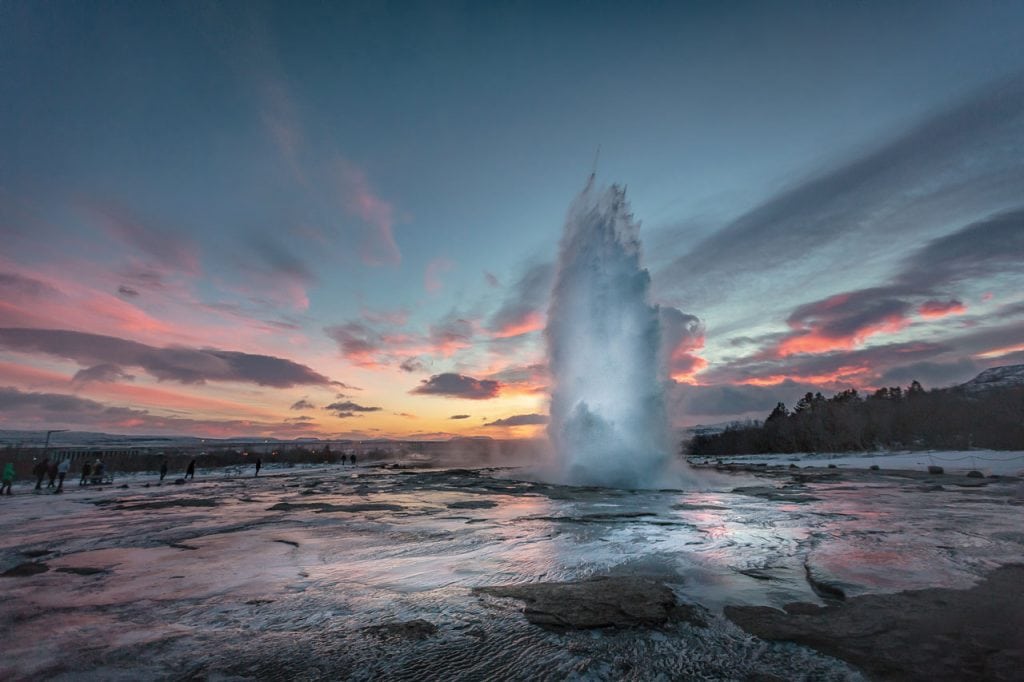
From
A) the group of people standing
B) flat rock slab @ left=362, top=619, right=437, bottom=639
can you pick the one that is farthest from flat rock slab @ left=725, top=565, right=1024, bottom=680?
the group of people standing

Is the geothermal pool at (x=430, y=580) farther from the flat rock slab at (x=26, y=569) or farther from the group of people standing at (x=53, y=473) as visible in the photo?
the group of people standing at (x=53, y=473)

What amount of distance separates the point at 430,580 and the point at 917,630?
5849 mm

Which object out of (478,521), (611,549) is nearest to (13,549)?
(478,521)

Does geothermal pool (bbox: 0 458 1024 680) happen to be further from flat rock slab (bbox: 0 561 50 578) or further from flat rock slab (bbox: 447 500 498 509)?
flat rock slab (bbox: 447 500 498 509)

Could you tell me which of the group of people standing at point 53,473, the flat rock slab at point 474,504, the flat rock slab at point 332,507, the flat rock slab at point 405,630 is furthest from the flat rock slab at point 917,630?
the group of people standing at point 53,473

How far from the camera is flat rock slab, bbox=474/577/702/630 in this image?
5008mm

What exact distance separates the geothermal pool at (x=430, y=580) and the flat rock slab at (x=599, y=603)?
0.56 ft

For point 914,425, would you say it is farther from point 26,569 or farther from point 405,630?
point 26,569

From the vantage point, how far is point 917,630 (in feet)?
15.0

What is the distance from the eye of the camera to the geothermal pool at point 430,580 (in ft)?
13.3

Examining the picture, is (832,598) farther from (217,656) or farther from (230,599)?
(230,599)

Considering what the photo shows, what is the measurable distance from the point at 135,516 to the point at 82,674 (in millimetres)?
13775

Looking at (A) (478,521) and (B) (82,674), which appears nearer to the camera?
(B) (82,674)

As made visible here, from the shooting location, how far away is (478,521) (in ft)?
41.7
